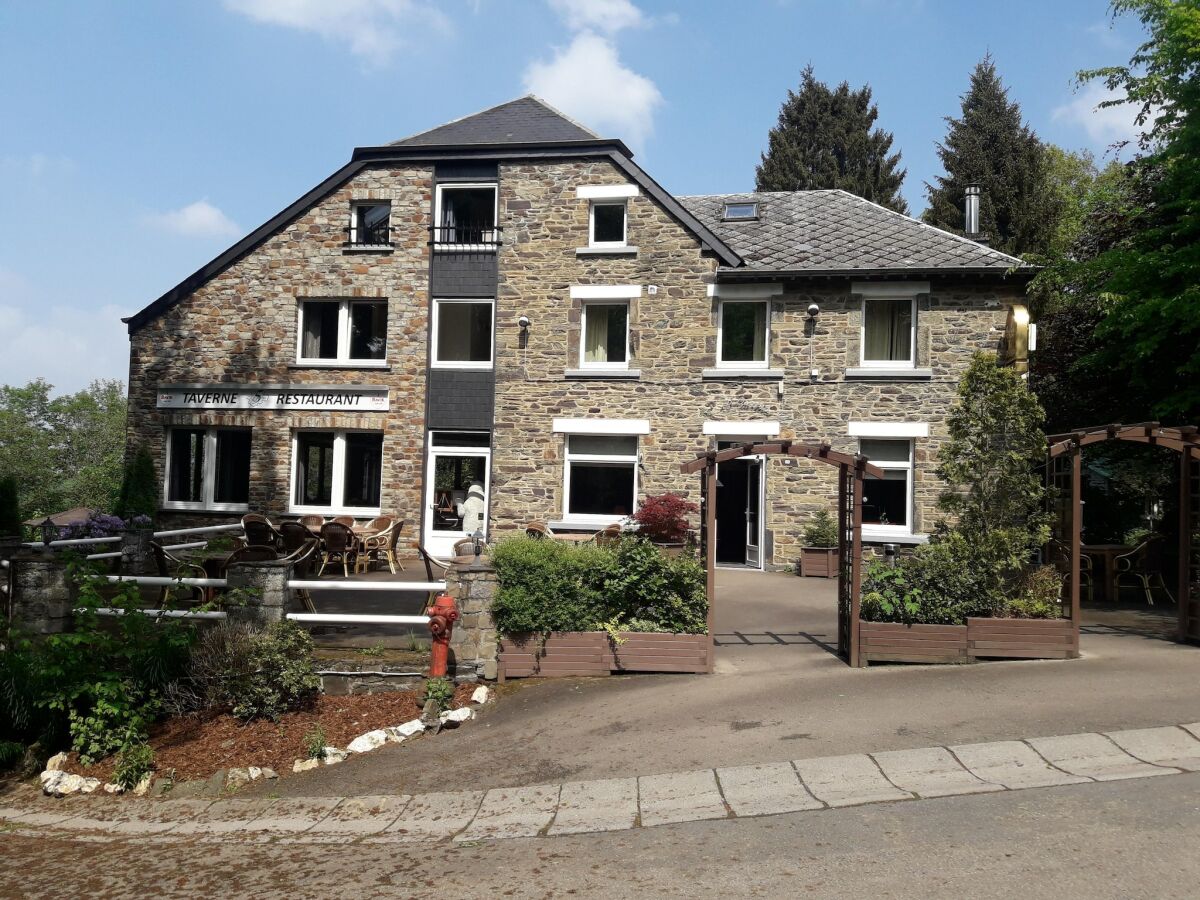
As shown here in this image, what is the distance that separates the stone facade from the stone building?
0.14ft

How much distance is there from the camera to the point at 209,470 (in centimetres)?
1975

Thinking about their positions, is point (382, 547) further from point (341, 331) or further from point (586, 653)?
point (586, 653)

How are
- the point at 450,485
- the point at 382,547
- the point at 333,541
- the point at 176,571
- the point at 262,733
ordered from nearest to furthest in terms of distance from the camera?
1. the point at 262,733
2. the point at 176,571
3. the point at 333,541
4. the point at 382,547
5. the point at 450,485

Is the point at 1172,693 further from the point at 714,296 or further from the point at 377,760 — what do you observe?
the point at 714,296

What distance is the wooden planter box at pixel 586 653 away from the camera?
944 centimetres

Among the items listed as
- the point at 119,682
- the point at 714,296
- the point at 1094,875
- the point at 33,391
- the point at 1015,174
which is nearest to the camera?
the point at 1094,875

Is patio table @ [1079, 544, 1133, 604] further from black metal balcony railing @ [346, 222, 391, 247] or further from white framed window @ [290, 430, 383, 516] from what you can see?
black metal balcony railing @ [346, 222, 391, 247]

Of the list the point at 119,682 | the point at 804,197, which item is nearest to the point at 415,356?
the point at 804,197

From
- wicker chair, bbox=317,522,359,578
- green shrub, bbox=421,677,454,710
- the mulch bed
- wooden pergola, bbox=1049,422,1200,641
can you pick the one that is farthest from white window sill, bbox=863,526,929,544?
green shrub, bbox=421,677,454,710

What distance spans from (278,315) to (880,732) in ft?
52.3

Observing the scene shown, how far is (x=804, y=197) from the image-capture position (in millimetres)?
21234

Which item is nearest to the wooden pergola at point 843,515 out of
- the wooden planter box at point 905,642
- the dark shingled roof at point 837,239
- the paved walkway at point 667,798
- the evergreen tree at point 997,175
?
the wooden planter box at point 905,642

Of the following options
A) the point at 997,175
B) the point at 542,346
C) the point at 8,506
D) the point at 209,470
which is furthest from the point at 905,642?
the point at 997,175

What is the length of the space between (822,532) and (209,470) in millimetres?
12618
